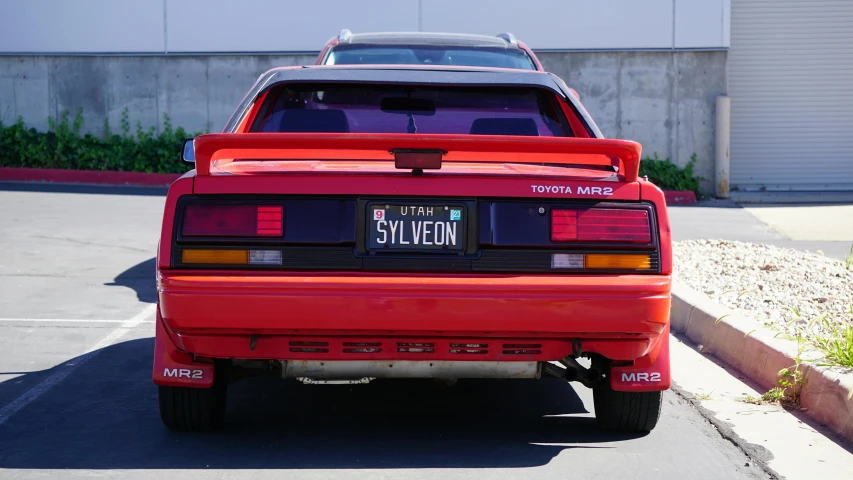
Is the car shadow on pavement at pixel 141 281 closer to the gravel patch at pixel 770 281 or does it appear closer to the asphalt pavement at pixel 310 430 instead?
the asphalt pavement at pixel 310 430

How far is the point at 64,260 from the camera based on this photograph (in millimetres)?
9477

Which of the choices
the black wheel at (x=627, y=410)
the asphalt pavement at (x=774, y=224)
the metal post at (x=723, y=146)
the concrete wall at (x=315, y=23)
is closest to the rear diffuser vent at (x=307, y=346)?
the black wheel at (x=627, y=410)

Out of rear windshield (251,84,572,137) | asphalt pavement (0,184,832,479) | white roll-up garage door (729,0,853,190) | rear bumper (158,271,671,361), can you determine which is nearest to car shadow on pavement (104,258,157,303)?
asphalt pavement (0,184,832,479)

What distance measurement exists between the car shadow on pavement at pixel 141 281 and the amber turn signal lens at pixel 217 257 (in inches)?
158

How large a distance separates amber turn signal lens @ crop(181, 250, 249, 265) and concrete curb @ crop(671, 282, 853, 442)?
2.57m

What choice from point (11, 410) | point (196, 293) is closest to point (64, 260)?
point (11, 410)

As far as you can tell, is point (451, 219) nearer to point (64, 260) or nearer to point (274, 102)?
point (274, 102)

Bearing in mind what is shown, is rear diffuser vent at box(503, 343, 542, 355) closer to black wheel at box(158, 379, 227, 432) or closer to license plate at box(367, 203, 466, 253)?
license plate at box(367, 203, 466, 253)

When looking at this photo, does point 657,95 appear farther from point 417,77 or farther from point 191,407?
point 191,407

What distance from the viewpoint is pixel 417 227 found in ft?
13.0

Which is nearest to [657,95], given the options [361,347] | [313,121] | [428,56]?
[428,56]

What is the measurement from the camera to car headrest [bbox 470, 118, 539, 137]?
4969 mm

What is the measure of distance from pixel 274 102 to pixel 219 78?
1299 centimetres

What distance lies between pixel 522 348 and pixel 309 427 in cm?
111
